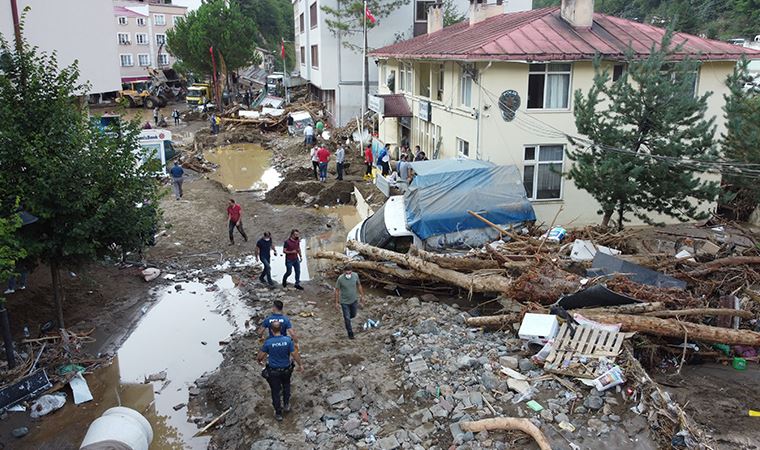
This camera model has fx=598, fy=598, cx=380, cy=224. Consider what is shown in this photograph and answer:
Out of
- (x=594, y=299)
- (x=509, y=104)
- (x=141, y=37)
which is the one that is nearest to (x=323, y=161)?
(x=509, y=104)

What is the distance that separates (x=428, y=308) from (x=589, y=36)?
413 inches

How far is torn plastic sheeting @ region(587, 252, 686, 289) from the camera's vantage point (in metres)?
11.1

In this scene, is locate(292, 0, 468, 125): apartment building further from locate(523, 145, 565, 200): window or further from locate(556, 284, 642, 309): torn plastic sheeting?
locate(556, 284, 642, 309): torn plastic sheeting

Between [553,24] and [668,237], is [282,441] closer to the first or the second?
[668,237]

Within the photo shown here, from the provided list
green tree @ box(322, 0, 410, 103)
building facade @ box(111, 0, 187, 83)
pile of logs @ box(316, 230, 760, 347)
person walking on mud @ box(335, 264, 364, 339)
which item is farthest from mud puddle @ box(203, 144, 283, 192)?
building facade @ box(111, 0, 187, 83)

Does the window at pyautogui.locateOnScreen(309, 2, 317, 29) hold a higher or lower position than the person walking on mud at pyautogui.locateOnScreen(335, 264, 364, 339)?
higher

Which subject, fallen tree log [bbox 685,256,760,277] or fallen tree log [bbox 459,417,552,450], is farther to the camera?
fallen tree log [bbox 685,256,760,277]

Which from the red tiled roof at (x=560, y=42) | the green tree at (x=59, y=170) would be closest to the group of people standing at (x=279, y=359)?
the green tree at (x=59, y=170)

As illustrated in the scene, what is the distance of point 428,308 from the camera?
12.0m

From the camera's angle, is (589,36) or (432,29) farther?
(432,29)

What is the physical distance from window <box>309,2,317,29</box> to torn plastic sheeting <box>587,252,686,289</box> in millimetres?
30010

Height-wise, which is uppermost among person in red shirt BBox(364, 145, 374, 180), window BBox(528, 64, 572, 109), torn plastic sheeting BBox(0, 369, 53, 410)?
window BBox(528, 64, 572, 109)

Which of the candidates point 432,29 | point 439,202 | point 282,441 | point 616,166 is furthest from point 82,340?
point 432,29

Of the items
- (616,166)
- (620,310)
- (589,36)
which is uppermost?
(589,36)
